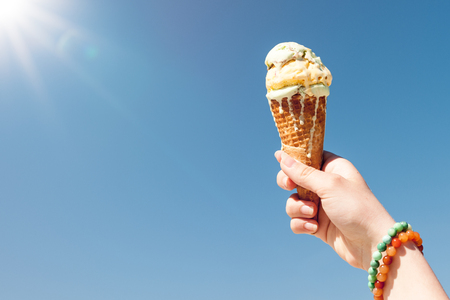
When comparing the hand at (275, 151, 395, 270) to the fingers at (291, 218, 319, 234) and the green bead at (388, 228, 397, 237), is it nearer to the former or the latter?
the fingers at (291, 218, 319, 234)

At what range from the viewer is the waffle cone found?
4.06 m

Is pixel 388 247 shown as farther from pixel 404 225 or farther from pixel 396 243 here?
pixel 404 225

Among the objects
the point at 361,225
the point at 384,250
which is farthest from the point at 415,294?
the point at 361,225

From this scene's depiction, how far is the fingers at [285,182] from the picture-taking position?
14.1ft

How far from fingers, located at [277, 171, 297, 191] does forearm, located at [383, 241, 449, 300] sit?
1481 mm

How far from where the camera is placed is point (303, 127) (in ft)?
13.5

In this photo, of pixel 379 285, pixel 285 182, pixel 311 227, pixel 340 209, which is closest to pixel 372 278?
pixel 379 285

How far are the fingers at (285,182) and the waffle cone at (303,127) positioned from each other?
121 millimetres

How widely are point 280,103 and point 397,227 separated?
6.54 ft

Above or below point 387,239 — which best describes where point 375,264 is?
below

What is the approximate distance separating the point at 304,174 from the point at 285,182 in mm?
492

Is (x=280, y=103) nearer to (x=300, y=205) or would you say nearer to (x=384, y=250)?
(x=300, y=205)

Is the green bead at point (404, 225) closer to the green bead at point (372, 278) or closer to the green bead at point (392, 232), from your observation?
the green bead at point (392, 232)

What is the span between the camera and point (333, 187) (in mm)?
3602
